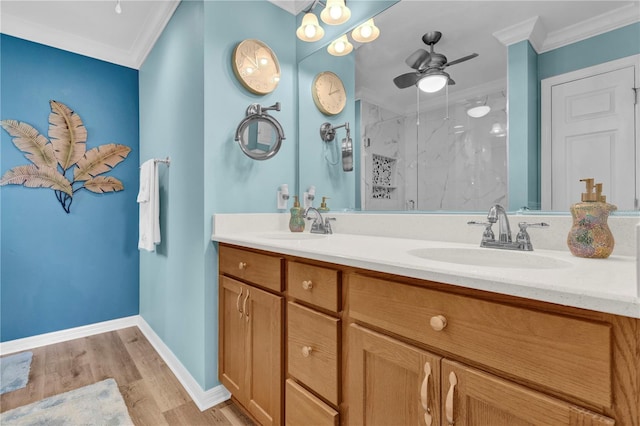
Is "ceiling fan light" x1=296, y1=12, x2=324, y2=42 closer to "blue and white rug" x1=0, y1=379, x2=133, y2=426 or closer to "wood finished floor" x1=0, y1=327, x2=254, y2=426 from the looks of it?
"wood finished floor" x1=0, y1=327, x2=254, y2=426

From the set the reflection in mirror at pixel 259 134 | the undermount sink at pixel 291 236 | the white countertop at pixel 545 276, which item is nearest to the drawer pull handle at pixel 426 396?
the white countertop at pixel 545 276

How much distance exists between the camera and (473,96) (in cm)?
125

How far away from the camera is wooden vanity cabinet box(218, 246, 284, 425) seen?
48.4 inches

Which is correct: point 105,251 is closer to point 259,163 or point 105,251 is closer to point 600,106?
point 259,163

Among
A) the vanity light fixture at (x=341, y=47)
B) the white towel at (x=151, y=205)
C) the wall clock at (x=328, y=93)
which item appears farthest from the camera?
the white towel at (x=151, y=205)

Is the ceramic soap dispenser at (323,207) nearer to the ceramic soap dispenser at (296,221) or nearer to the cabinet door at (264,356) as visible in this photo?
the ceramic soap dispenser at (296,221)

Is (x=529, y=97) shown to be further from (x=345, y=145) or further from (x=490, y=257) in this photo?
(x=345, y=145)

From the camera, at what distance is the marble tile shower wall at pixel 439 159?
1.20 m

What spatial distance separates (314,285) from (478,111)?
→ 3.11 ft

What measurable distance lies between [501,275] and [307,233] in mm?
1275

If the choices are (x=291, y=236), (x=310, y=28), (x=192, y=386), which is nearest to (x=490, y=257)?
(x=291, y=236)

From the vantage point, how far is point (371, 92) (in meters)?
1.67

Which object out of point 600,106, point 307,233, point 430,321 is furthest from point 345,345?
point 600,106

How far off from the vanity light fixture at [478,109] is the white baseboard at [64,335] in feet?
10.1
